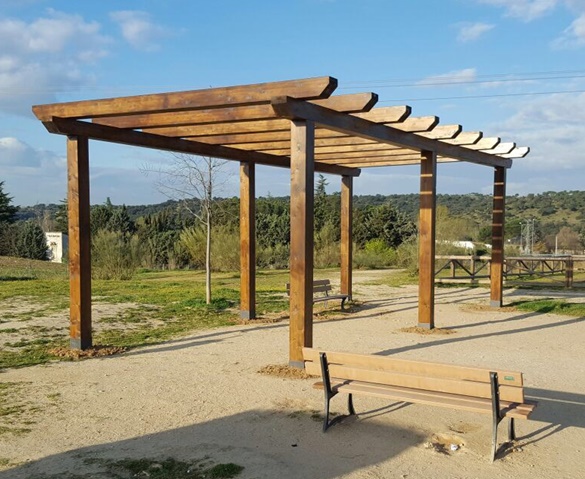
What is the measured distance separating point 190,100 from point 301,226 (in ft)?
6.37

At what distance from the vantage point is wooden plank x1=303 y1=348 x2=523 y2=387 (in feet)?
14.8

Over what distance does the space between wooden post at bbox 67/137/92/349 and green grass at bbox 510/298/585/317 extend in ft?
29.2

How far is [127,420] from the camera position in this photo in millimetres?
5473

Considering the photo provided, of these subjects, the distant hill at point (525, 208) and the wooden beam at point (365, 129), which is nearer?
the wooden beam at point (365, 129)

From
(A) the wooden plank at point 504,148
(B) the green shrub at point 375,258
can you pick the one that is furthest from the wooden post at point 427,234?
(B) the green shrub at point 375,258

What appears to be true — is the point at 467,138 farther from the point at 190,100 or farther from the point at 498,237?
the point at 190,100

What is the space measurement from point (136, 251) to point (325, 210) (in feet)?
52.0

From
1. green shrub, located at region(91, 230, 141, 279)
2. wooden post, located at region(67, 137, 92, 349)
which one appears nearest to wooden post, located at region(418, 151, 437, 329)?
wooden post, located at region(67, 137, 92, 349)

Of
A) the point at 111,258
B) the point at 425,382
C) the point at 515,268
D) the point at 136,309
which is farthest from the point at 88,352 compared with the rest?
the point at 515,268

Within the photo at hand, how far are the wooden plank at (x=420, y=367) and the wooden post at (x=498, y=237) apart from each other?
335 inches

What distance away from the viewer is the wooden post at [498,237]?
12.9 m

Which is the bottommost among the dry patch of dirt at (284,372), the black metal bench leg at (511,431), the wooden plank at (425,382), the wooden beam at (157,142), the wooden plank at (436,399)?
the dry patch of dirt at (284,372)

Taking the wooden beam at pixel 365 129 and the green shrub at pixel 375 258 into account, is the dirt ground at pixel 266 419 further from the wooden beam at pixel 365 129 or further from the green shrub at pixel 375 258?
the green shrub at pixel 375 258

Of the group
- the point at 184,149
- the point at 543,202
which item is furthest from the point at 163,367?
the point at 543,202
